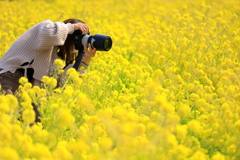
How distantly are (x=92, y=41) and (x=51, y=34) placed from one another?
388mm

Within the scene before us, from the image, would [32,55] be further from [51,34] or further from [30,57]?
[51,34]

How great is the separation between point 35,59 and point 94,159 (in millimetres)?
1555

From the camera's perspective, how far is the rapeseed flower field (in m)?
2.21


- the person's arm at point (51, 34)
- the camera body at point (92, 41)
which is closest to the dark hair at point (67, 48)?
the camera body at point (92, 41)

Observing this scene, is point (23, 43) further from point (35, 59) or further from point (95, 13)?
point (95, 13)

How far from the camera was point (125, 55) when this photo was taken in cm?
547

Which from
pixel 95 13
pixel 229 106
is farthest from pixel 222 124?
pixel 95 13

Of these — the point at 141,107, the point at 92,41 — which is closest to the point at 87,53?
the point at 92,41

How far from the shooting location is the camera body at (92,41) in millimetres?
3594

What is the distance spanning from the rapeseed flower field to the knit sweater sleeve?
285 millimetres

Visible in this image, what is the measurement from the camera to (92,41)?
11.8ft

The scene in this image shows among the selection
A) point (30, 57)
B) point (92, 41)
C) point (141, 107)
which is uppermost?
point (92, 41)

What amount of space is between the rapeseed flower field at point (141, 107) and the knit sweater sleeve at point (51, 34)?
0.28 meters

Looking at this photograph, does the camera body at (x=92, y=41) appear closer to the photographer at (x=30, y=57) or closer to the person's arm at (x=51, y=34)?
the photographer at (x=30, y=57)
